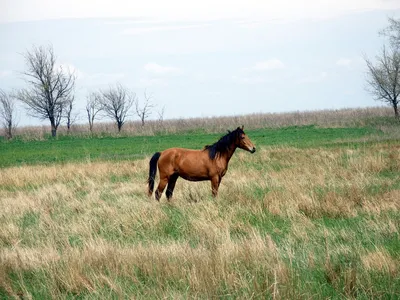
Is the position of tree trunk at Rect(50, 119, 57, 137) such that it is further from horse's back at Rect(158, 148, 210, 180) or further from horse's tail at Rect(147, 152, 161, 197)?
horse's back at Rect(158, 148, 210, 180)

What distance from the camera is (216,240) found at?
6.34 m

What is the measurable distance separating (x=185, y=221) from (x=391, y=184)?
5231mm

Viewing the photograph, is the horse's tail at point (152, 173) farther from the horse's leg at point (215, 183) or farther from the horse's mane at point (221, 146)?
the horse's leg at point (215, 183)

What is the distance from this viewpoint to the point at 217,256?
5.26m

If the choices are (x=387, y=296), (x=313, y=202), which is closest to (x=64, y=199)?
(x=313, y=202)

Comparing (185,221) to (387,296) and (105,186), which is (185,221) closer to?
(387,296)

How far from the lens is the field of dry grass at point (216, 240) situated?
15.4ft

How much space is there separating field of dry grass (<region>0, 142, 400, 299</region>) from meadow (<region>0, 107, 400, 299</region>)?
0.02 meters

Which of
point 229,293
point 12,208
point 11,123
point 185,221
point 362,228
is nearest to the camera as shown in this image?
point 229,293

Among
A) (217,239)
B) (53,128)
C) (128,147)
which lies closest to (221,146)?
(217,239)

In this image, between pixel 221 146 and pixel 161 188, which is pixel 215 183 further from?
pixel 161 188

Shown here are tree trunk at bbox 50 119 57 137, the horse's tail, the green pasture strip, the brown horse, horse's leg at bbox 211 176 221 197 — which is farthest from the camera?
tree trunk at bbox 50 119 57 137

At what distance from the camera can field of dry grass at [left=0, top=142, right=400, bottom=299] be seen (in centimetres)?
471

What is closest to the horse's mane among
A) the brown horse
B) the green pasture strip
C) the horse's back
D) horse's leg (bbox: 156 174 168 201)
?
the brown horse
